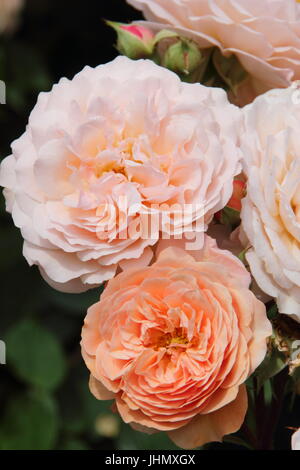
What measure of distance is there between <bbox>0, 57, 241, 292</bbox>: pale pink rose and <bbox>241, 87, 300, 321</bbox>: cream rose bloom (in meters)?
0.02

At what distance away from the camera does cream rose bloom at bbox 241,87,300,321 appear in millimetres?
724

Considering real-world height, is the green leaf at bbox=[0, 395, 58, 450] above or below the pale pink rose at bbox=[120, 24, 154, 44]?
below

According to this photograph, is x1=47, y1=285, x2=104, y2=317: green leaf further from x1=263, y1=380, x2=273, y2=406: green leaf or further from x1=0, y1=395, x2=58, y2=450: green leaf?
x1=263, y1=380, x2=273, y2=406: green leaf

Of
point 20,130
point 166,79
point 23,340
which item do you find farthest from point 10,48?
point 166,79

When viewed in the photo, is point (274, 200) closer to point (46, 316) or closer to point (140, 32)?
point (140, 32)

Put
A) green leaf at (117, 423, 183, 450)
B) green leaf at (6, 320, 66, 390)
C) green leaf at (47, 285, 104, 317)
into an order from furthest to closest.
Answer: green leaf at (47, 285, 104, 317) → green leaf at (6, 320, 66, 390) → green leaf at (117, 423, 183, 450)

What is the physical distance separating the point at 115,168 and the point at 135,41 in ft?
0.63

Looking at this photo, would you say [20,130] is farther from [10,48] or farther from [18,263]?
[18,263]

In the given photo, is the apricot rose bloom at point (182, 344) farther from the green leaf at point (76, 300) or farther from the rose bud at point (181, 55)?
the green leaf at point (76, 300)

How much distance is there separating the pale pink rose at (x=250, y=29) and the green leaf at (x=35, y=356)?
92cm

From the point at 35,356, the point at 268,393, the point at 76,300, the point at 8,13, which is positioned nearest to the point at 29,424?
the point at 35,356

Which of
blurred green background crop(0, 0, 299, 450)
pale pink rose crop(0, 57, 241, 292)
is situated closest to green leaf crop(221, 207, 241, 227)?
pale pink rose crop(0, 57, 241, 292)

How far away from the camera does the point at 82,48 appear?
2396 mm

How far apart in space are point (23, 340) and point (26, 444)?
30cm
